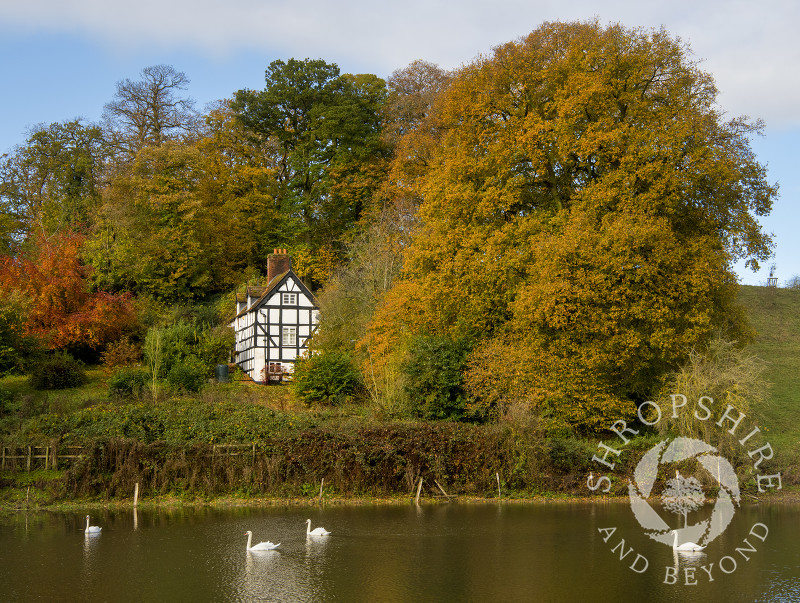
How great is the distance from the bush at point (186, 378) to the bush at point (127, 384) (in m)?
1.06

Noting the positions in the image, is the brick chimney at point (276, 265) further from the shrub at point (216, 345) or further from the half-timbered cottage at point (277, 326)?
the shrub at point (216, 345)

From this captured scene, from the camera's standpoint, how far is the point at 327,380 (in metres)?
31.8

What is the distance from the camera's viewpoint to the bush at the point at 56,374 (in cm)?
3481

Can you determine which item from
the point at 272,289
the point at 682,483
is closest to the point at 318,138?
the point at 272,289

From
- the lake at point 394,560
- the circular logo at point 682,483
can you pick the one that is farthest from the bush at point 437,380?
the lake at point 394,560

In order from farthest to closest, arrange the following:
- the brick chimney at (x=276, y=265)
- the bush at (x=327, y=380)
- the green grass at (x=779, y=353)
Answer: the brick chimney at (x=276, y=265), the bush at (x=327, y=380), the green grass at (x=779, y=353)

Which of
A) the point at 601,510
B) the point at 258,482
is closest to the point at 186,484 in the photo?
the point at 258,482

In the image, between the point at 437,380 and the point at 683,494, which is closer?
the point at 683,494

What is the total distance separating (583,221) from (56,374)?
24891 millimetres

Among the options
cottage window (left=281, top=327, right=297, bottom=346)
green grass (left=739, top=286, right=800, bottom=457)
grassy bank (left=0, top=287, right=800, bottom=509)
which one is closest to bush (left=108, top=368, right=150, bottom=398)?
grassy bank (left=0, top=287, right=800, bottom=509)

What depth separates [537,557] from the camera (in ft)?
48.8

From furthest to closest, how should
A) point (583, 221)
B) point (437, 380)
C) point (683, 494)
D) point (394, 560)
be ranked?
1. point (437, 380)
2. point (583, 221)
3. point (683, 494)
4. point (394, 560)

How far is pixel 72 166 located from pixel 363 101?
2007 centimetres

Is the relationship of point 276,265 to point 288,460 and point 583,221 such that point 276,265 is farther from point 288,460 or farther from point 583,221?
point 583,221
